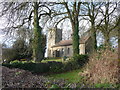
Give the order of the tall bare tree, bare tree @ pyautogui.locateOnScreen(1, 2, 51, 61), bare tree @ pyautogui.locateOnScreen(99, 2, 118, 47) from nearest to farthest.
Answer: bare tree @ pyautogui.locateOnScreen(1, 2, 51, 61) → the tall bare tree → bare tree @ pyautogui.locateOnScreen(99, 2, 118, 47)

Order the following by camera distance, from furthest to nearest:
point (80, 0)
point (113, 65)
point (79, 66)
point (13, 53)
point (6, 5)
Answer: point (13, 53)
point (80, 0)
point (79, 66)
point (6, 5)
point (113, 65)

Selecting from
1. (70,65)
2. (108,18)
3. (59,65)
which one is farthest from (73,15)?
(59,65)

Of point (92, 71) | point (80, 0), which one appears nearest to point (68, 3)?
point (80, 0)

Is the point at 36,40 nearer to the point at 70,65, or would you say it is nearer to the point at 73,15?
the point at 70,65

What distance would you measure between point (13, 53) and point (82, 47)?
12.3 metres

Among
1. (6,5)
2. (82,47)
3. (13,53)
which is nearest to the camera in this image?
(6,5)

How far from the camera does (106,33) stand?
44.3ft

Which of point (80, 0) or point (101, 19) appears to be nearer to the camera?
point (80, 0)

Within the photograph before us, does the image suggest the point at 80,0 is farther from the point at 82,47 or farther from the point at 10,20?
the point at 82,47

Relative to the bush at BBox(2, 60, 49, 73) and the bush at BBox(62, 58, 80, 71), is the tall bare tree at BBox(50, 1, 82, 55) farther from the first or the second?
the bush at BBox(2, 60, 49, 73)

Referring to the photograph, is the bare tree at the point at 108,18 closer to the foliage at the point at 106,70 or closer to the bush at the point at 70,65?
the bush at the point at 70,65

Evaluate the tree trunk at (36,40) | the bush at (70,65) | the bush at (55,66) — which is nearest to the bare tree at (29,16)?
the tree trunk at (36,40)

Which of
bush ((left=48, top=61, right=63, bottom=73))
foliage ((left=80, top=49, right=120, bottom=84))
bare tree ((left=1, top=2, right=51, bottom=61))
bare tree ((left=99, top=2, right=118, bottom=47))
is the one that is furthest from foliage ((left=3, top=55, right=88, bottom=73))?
foliage ((left=80, top=49, right=120, bottom=84))

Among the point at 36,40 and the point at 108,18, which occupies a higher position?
the point at 108,18
